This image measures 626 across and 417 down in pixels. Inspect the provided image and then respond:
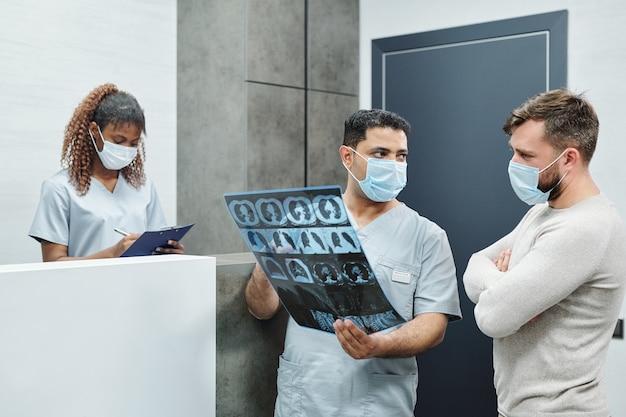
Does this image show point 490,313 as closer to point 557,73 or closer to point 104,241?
point 104,241

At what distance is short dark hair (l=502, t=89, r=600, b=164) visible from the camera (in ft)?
4.80

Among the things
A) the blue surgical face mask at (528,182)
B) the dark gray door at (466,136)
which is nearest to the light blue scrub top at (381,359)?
the blue surgical face mask at (528,182)

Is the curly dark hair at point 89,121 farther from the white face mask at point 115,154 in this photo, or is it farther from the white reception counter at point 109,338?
the white reception counter at point 109,338

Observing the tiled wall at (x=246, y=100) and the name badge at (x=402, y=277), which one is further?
the tiled wall at (x=246, y=100)

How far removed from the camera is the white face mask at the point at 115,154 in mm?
2145

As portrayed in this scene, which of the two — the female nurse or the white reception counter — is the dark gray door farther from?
the white reception counter

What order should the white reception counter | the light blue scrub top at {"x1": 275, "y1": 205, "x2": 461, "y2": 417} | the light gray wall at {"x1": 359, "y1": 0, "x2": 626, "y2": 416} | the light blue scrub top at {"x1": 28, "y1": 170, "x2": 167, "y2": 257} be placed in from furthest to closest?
the light gray wall at {"x1": 359, "y1": 0, "x2": 626, "y2": 416} < the light blue scrub top at {"x1": 28, "y1": 170, "x2": 167, "y2": 257} < the light blue scrub top at {"x1": 275, "y1": 205, "x2": 461, "y2": 417} < the white reception counter

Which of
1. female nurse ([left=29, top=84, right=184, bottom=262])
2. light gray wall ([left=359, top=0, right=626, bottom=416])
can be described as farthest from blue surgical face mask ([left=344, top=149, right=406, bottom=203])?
light gray wall ([left=359, top=0, right=626, bottom=416])

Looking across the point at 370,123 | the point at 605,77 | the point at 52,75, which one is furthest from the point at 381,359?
the point at 52,75

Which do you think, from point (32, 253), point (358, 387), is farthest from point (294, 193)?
point (32, 253)

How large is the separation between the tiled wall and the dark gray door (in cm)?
39

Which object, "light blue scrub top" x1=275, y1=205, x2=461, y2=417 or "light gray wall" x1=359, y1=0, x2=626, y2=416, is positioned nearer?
"light blue scrub top" x1=275, y1=205, x2=461, y2=417

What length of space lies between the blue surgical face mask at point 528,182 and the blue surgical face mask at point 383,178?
28 cm

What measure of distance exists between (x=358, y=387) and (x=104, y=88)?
1284 millimetres
